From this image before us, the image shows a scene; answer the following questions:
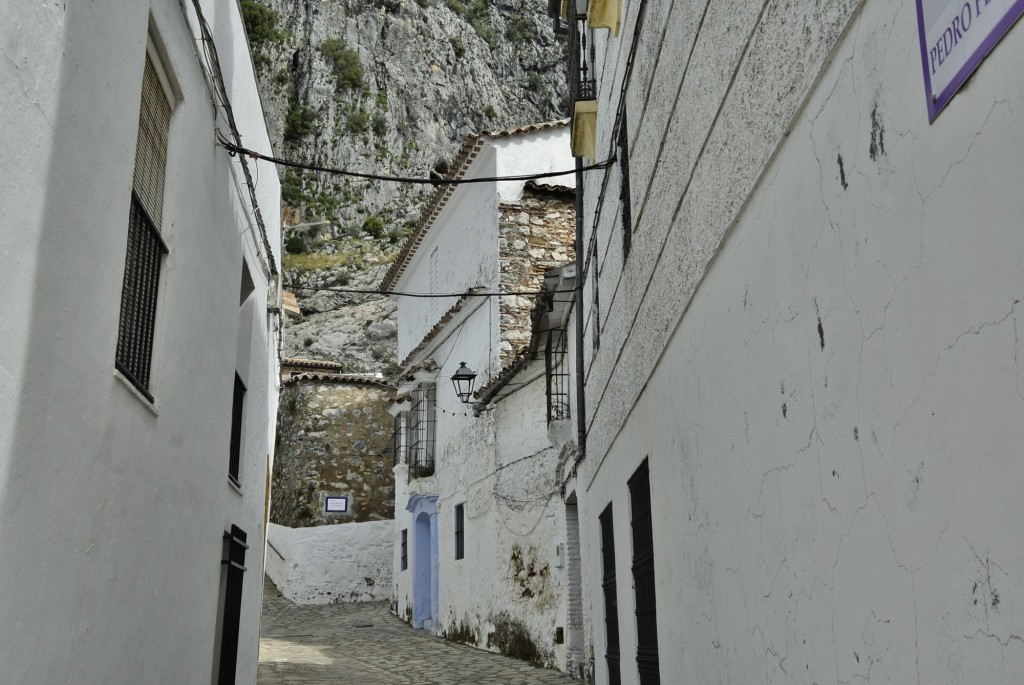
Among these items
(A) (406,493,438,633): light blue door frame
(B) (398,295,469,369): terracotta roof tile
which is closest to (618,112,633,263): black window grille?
(B) (398,295,469,369): terracotta roof tile

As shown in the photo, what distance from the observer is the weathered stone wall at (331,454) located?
915 inches

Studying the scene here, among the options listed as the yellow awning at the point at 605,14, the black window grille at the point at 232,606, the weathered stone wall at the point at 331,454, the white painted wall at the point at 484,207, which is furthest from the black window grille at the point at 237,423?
the weathered stone wall at the point at 331,454

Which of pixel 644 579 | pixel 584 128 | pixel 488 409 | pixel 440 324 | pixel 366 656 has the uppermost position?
pixel 440 324

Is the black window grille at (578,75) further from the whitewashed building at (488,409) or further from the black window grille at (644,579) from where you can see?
the black window grille at (644,579)

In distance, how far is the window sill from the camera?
4019 millimetres

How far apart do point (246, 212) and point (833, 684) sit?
19.6 ft

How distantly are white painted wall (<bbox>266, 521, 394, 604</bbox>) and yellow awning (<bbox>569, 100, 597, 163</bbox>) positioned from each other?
1568 centimetres

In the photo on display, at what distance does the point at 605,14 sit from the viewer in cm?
718

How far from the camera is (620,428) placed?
6.86 meters

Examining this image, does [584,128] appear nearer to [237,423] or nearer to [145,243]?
[237,423]

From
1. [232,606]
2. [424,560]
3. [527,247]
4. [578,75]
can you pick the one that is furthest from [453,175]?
[232,606]

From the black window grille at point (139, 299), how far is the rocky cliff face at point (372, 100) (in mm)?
28369

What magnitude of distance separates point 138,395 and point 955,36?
3.66m

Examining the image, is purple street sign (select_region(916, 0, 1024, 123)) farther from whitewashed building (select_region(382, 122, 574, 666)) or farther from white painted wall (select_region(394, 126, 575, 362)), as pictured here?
white painted wall (select_region(394, 126, 575, 362))
